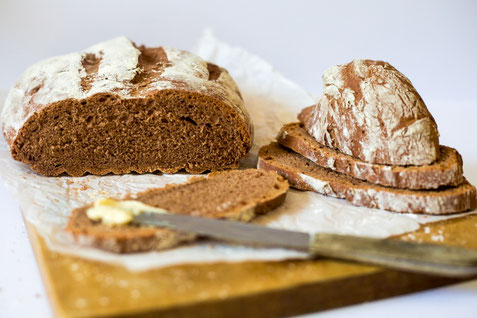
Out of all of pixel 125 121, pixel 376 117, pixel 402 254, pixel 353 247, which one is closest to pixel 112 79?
pixel 125 121

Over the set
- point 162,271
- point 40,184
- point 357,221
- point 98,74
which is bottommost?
point 40,184

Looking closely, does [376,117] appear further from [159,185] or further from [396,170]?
[159,185]

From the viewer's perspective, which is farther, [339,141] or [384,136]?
[339,141]

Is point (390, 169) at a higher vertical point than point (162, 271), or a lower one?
higher

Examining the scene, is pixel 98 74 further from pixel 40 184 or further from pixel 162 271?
pixel 162 271

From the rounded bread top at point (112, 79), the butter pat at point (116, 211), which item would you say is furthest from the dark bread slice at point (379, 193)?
the butter pat at point (116, 211)

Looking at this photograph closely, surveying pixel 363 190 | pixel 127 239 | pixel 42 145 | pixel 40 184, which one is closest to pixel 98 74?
pixel 42 145

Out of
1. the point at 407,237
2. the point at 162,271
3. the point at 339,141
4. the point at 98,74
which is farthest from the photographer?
the point at 98,74

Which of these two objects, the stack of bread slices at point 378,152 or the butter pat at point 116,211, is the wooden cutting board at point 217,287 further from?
the stack of bread slices at point 378,152
